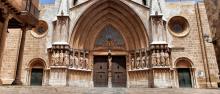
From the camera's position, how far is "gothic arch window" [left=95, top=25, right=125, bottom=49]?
54.2ft

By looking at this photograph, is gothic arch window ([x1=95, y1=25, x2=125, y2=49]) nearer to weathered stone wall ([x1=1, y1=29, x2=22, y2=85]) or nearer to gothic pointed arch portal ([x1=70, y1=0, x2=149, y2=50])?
gothic pointed arch portal ([x1=70, y1=0, x2=149, y2=50])

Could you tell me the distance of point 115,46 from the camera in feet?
54.1

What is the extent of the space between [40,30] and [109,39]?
5.22 metres

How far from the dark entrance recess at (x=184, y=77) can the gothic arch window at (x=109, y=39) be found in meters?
4.35

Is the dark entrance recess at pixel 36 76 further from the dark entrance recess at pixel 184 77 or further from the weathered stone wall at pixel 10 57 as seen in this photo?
the dark entrance recess at pixel 184 77

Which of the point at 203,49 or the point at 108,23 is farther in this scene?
the point at 108,23

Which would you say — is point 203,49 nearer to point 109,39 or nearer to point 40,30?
point 109,39

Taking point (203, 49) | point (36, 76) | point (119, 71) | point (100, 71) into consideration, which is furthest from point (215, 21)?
point (36, 76)

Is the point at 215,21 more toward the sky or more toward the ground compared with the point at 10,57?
more toward the sky

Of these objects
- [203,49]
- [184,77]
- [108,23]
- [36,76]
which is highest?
[108,23]

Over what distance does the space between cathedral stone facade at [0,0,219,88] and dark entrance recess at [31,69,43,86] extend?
70mm

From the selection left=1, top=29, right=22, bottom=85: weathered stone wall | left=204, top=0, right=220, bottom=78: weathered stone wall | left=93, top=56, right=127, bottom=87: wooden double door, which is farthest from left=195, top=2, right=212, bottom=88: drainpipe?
left=1, top=29, right=22, bottom=85: weathered stone wall

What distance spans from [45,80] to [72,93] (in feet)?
24.3

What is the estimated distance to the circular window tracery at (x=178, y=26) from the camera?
16.6 meters
